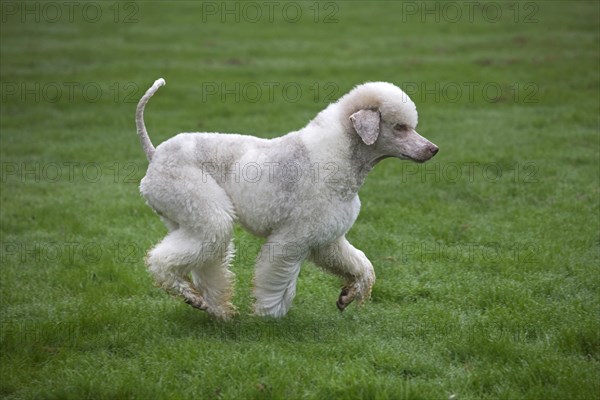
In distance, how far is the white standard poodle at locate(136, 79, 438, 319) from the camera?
653 cm

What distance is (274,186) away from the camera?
659 cm

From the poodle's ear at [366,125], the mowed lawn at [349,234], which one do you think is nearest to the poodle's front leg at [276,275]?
the mowed lawn at [349,234]

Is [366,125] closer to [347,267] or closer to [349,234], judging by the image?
[347,267]

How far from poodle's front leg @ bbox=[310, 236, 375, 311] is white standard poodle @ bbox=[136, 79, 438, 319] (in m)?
0.15

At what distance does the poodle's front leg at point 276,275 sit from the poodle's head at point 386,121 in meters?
1.15

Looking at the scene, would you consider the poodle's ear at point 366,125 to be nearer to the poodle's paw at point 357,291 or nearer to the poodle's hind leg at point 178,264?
the poodle's paw at point 357,291

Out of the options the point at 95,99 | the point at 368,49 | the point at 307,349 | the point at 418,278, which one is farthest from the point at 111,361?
the point at 368,49

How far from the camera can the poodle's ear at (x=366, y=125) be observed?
254 inches

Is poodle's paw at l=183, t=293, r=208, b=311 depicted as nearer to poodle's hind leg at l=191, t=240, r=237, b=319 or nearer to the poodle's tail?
poodle's hind leg at l=191, t=240, r=237, b=319

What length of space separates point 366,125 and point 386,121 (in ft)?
0.82

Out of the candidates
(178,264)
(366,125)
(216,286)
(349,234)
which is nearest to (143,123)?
(178,264)

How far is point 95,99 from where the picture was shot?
59.7 ft

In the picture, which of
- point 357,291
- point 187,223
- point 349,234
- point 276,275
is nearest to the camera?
point 187,223

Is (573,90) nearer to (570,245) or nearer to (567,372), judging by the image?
(570,245)
